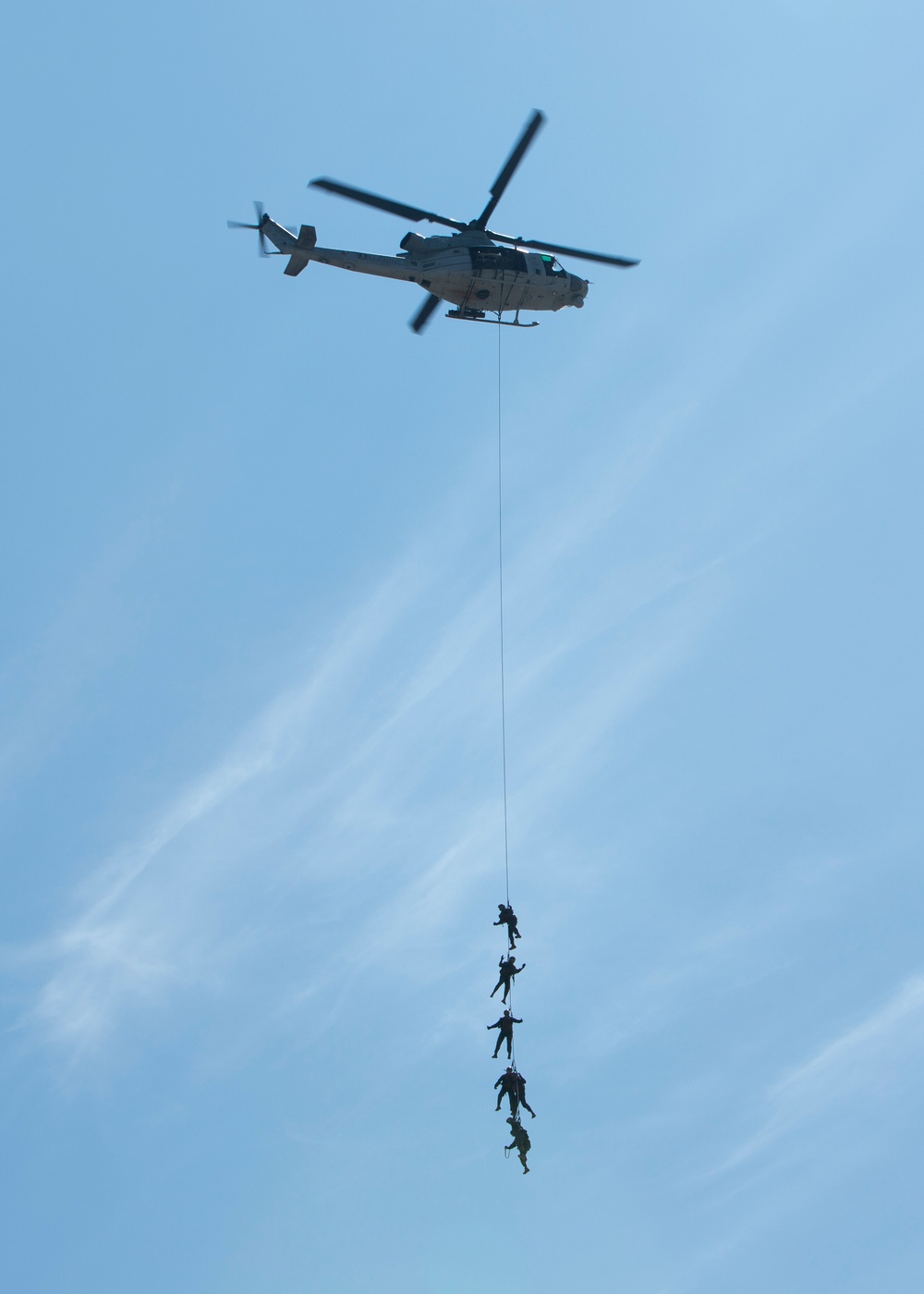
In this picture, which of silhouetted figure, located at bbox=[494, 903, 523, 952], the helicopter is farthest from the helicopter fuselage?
silhouetted figure, located at bbox=[494, 903, 523, 952]

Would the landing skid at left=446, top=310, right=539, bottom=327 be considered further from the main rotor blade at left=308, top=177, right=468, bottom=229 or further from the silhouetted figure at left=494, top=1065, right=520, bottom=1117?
the silhouetted figure at left=494, top=1065, right=520, bottom=1117

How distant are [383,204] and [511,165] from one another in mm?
4204

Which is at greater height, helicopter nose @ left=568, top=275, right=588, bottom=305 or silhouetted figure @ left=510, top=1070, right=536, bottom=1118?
helicopter nose @ left=568, top=275, right=588, bottom=305

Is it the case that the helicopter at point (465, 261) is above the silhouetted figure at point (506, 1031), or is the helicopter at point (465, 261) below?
above

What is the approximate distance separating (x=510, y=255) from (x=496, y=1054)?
21936 millimetres

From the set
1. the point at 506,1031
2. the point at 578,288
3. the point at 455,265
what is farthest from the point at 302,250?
the point at 506,1031

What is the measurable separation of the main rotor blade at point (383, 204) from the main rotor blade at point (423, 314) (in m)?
2.28

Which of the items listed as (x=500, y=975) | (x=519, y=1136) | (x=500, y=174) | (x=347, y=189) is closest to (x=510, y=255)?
(x=500, y=174)

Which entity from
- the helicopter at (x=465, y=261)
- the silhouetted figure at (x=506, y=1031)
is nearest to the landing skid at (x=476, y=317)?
the helicopter at (x=465, y=261)

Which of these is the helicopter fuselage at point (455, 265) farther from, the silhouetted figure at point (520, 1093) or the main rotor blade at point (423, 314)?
the silhouetted figure at point (520, 1093)

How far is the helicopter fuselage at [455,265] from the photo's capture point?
1499 inches

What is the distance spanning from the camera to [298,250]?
3788 cm

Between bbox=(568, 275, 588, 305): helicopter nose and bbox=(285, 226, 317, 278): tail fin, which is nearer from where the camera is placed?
bbox=(285, 226, 317, 278): tail fin

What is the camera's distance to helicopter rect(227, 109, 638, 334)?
125 ft
